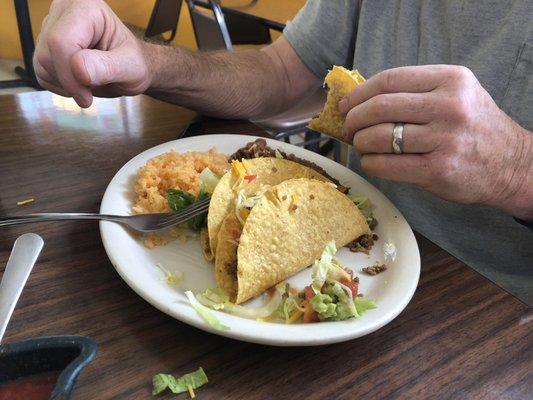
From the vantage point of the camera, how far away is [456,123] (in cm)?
81

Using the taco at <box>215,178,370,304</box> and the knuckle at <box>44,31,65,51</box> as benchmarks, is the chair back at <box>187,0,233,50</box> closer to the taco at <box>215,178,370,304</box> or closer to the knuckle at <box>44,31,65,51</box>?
the knuckle at <box>44,31,65,51</box>

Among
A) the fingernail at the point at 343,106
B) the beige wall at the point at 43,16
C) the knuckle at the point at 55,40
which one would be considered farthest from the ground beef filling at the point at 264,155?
the beige wall at the point at 43,16

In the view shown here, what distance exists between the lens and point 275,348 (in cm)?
69

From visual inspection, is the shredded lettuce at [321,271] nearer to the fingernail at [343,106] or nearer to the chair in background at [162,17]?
the fingernail at [343,106]

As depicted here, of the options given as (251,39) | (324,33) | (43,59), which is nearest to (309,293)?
(43,59)

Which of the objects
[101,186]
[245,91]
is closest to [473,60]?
[245,91]

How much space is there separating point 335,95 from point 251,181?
10.6 inches

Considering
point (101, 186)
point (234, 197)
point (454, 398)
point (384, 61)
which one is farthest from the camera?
point (384, 61)

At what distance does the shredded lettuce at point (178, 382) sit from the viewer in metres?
0.59

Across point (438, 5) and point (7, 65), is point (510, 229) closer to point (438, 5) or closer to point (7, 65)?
point (438, 5)

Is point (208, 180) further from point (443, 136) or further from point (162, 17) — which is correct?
point (162, 17)

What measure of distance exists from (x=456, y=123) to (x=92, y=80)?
713mm

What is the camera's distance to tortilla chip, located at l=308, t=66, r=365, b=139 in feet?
3.27

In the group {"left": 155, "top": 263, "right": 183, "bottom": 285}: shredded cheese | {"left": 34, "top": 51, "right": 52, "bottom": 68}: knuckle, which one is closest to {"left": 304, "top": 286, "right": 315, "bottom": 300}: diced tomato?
{"left": 155, "top": 263, "right": 183, "bottom": 285}: shredded cheese
